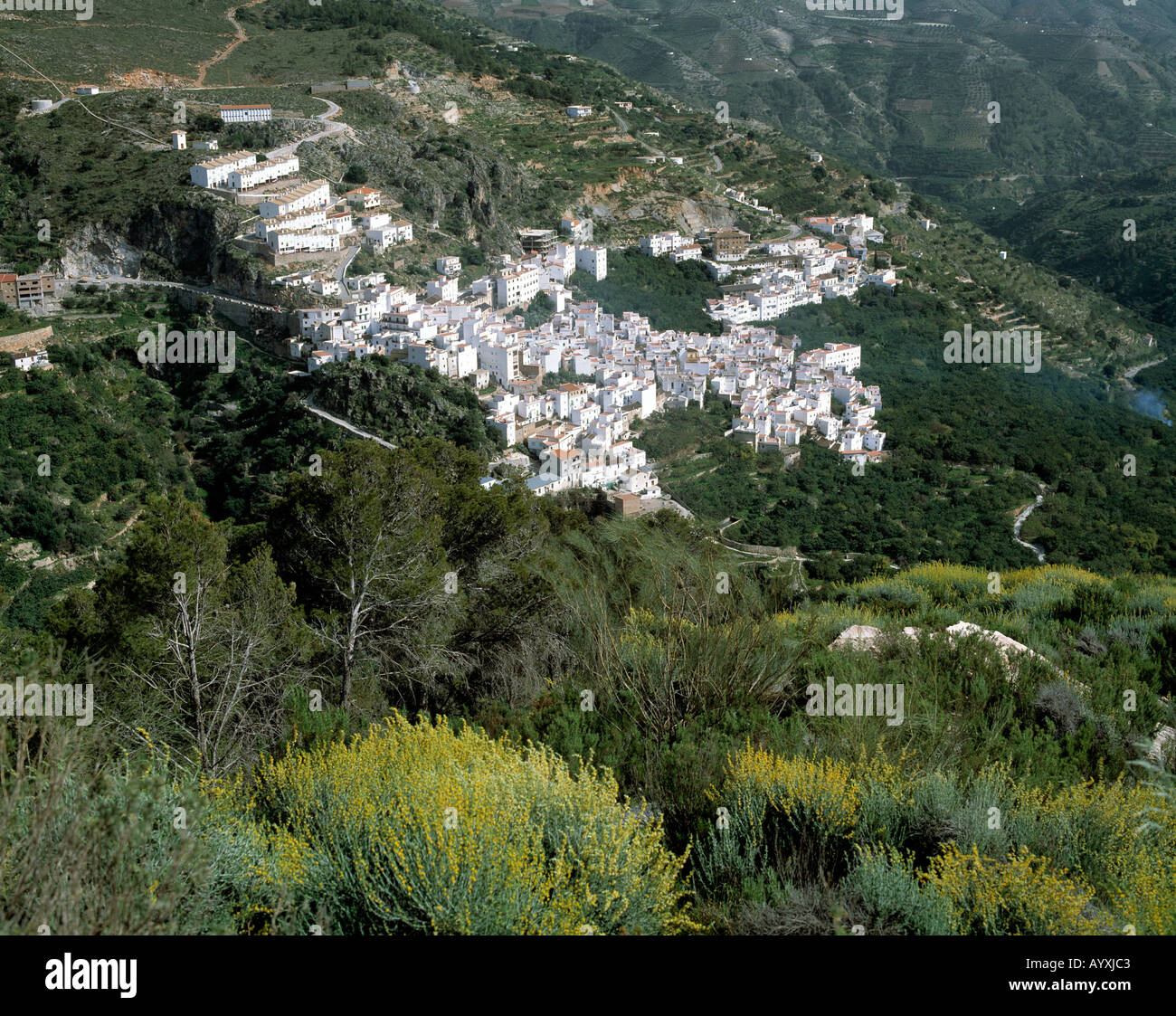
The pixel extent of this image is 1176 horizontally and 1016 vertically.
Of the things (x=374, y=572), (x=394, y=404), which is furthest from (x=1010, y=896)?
(x=394, y=404)

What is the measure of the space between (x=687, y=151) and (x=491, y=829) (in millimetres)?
42324

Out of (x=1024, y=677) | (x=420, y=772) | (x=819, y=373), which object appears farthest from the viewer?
(x=819, y=373)

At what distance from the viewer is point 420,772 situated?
3.22m

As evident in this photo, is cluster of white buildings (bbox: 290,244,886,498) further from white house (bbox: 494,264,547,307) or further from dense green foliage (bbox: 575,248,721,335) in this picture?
dense green foliage (bbox: 575,248,721,335)

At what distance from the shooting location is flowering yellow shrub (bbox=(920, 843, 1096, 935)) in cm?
271

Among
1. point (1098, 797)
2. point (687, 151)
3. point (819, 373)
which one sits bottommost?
point (819, 373)
